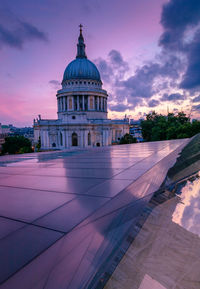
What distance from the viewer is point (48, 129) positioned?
56.8 meters

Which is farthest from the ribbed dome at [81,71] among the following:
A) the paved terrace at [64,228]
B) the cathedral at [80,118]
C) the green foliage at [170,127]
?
the paved terrace at [64,228]

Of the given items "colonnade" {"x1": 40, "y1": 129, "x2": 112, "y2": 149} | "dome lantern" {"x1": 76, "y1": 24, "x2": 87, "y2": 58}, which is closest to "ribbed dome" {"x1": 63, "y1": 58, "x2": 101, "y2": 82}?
"dome lantern" {"x1": 76, "y1": 24, "x2": 87, "y2": 58}

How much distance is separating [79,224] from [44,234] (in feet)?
1.29

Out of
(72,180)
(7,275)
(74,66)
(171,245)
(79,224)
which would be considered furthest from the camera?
(74,66)

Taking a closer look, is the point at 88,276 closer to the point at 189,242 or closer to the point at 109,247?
the point at 109,247

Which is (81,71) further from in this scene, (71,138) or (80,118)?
(71,138)

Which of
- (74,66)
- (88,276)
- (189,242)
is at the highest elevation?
(74,66)

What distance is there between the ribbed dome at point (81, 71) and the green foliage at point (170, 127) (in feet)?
83.0

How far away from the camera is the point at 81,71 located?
210ft

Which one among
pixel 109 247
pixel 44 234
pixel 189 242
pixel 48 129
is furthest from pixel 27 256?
pixel 48 129

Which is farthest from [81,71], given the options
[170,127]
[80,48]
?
[170,127]

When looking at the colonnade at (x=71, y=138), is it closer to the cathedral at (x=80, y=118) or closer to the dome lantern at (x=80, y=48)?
the cathedral at (x=80, y=118)

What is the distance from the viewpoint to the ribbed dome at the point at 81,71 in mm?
63688

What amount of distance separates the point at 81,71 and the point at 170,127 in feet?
126
